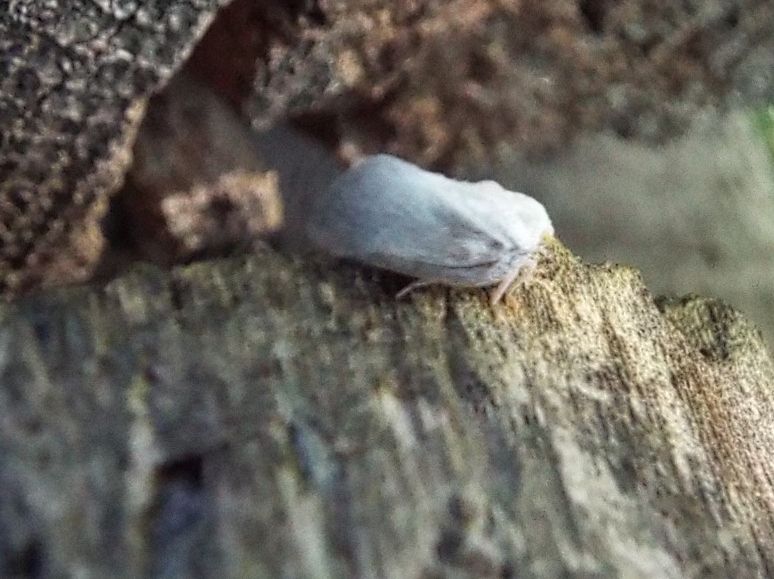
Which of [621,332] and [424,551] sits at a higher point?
[621,332]

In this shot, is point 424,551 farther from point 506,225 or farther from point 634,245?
point 634,245

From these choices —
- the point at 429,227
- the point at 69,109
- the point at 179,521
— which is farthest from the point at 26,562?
the point at 69,109

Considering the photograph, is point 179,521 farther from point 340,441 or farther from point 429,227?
point 429,227

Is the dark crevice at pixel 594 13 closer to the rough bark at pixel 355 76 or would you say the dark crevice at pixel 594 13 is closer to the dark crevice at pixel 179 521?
the rough bark at pixel 355 76

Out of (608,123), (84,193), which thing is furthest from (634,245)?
(84,193)


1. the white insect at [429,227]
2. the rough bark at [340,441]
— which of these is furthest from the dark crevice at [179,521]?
the white insect at [429,227]

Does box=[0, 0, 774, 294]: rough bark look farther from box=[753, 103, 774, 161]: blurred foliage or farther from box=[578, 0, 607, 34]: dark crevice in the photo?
box=[753, 103, 774, 161]: blurred foliage
